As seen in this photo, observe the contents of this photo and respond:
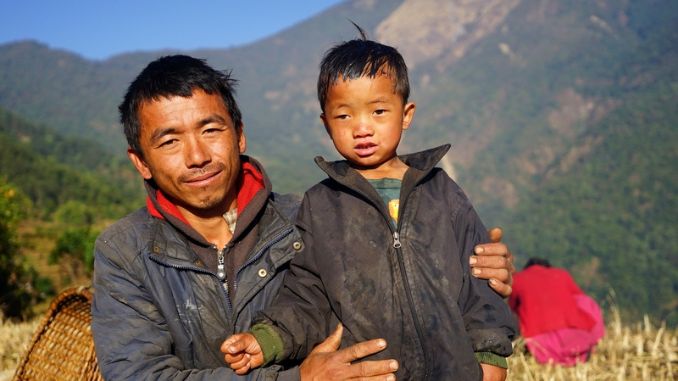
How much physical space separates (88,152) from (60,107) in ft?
276

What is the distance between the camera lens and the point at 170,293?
259 centimetres

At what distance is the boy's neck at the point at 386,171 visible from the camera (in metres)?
2.63

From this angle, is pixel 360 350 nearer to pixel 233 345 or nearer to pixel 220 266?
pixel 233 345

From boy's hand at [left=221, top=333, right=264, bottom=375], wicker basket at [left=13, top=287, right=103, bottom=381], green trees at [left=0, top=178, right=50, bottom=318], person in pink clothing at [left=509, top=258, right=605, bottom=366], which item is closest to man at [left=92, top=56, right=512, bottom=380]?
boy's hand at [left=221, top=333, right=264, bottom=375]

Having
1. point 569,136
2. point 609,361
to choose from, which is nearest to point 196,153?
point 609,361

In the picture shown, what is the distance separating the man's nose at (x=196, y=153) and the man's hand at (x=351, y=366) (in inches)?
37.9

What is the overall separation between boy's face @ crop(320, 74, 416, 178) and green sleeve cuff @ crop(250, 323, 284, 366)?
2.63ft

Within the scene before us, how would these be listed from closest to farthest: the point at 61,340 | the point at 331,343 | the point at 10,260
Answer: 1. the point at 331,343
2. the point at 61,340
3. the point at 10,260

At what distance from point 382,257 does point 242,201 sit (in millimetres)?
819

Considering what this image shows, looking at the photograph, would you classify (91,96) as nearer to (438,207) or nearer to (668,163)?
(668,163)

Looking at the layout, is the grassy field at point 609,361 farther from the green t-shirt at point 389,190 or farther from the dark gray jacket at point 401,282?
the green t-shirt at point 389,190

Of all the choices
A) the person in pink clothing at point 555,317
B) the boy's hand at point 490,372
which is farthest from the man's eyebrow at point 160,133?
the person in pink clothing at point 555,317

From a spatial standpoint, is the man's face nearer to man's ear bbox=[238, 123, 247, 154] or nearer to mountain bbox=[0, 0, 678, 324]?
man's ear bbox=[238, 123, 247, 154]

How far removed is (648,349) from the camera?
486 cm
